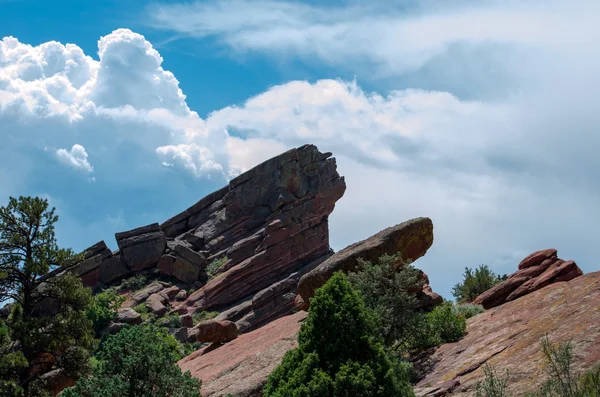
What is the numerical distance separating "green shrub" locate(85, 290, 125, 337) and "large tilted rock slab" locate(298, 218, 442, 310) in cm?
3252

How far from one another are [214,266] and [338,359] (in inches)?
1831

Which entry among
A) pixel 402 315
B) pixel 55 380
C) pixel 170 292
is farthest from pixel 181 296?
pixel 402 315

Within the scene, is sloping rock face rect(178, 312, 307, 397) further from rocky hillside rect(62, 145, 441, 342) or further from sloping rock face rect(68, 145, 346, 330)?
sloping rock face rect(68, 145, 346, 330)

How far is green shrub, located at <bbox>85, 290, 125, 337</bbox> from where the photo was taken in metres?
52.0

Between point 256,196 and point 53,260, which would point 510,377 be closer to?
point 53,260

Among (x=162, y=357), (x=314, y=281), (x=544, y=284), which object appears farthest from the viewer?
(x=314, y=281)

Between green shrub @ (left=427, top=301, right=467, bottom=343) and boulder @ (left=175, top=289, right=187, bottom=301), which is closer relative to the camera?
green shrub @ (left=427, top=301, right=467, bottom=343)

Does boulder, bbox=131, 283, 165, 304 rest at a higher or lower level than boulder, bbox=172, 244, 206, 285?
lower

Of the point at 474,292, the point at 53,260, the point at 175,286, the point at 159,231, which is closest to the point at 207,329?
the point at 53,260

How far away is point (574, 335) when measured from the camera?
14781mm

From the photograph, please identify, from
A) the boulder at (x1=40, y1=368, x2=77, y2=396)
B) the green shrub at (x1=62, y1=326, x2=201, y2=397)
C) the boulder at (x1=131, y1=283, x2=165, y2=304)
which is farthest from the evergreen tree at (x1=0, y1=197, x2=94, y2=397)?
the boulder at (x1=131, y1=283, x2=165, y2=304)

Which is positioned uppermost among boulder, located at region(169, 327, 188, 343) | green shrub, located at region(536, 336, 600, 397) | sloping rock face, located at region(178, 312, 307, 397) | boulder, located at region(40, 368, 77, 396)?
boulder, located at region(169, 327, 188, 343)

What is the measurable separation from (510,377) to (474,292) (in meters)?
14.0

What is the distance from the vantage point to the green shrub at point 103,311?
51969 mm
